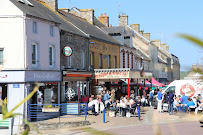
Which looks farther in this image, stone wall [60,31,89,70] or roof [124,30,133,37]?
roof [124,30,133,37]

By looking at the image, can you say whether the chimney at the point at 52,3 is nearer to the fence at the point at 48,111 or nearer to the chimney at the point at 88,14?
the chimney at the point at 88,14

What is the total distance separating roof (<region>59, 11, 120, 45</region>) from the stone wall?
1.81 meters

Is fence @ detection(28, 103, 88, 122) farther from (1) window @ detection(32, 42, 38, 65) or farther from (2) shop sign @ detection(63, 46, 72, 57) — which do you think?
(2) shop sign @ detection(63, 46, 72, 57)

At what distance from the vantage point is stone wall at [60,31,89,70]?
25469mm

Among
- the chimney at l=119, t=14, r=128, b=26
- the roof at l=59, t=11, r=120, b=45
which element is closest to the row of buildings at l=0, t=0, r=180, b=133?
the roof at l=59, t=11, r=120, b=45

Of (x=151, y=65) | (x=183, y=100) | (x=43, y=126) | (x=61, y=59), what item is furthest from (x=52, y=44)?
(x=151, y=65)

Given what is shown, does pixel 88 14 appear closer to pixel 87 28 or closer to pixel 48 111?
pixel 87 28

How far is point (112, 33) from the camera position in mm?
38625

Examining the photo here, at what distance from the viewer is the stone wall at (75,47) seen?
1003 inches

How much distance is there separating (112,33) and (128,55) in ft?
13.5

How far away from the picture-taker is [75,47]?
90.2ft

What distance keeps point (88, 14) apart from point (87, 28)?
5.42m

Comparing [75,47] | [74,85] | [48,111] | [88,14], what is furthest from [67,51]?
[88,14]

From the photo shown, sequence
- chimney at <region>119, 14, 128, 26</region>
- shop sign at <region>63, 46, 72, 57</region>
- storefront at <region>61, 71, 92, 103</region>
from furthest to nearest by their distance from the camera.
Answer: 1. chimney at <region>119, 14, 128, 26</region>
2. storefront at <region>61, 71, 92, 103</region>
3. shop sign at <region>63, 46, 72, 57</region>
